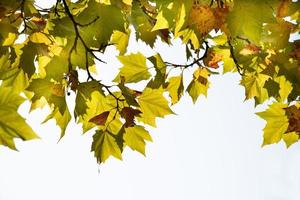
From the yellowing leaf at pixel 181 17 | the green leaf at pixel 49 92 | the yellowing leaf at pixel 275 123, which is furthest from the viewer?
the yellowing leaf at pixel 275 123

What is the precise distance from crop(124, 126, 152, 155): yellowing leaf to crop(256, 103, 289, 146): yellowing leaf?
582mm

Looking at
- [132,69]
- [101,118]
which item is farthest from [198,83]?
[101,118]

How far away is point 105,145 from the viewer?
1854 millimetres

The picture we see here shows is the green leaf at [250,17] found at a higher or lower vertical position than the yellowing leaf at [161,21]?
lower

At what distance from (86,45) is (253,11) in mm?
763

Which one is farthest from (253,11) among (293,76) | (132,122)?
(132,122)

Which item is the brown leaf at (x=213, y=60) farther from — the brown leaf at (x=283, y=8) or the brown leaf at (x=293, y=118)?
the brown leaf at (x=283, y=8)

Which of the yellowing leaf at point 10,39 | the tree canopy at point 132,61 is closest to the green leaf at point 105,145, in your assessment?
the tree canopy at point 132,61

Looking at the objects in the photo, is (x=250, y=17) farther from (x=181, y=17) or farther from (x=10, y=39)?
(x=10, y=39)

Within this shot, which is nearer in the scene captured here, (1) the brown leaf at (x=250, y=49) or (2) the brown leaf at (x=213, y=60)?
(1) the brown leaf at (x=250, y=49)

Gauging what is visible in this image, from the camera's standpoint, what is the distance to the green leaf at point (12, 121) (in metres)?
1.22

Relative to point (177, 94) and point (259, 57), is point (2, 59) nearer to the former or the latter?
point (177, 94)

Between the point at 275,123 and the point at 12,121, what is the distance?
126 centimetres

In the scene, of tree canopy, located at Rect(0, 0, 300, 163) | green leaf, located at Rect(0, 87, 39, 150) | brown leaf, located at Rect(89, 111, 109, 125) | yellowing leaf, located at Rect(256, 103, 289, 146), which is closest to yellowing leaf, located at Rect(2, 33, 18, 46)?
tree canopy, located at Rect(0, 0, 300, 163)
